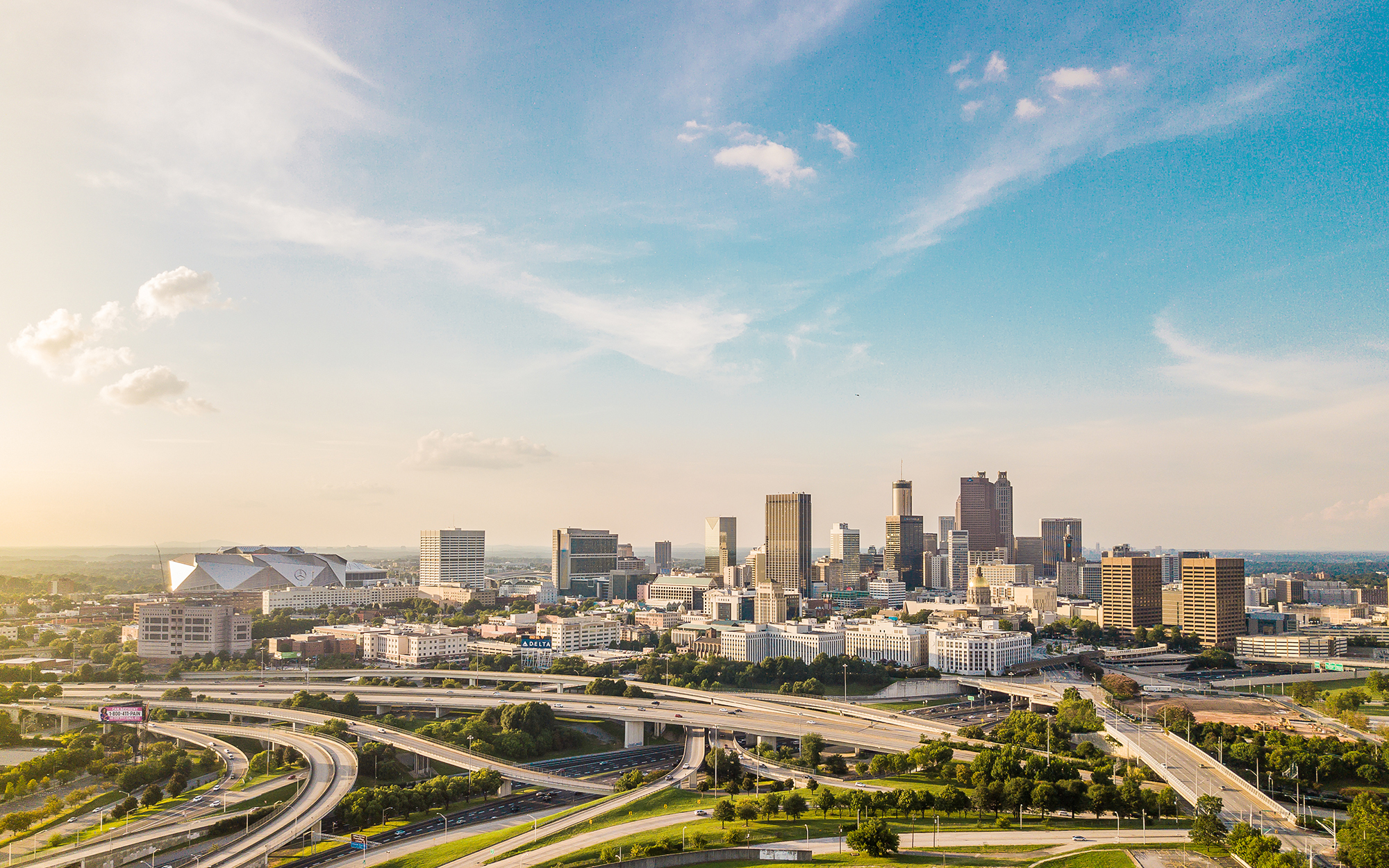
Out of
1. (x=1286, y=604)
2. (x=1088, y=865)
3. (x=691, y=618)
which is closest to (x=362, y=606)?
(x=691, y=618)

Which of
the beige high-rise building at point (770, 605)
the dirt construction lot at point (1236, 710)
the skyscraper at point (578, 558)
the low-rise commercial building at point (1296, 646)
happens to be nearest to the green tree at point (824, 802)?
the dirt construction lot at point (1236, 710)

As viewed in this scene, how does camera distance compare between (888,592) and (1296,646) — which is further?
(888,592)

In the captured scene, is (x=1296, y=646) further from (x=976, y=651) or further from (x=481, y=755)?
(x=481, y=755)

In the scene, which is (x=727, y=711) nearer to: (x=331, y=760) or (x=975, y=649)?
(x=331, y=760)

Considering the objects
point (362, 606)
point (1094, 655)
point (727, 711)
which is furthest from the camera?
point (362, 606)

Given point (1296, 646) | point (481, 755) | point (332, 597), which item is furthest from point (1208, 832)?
point (332, 597)

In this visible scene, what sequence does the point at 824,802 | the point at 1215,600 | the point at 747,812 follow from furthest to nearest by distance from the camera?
the point at 1215,600
the point at 824,802
the point at 747,812
